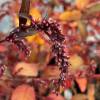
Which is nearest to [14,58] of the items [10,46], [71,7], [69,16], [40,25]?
[10,46]

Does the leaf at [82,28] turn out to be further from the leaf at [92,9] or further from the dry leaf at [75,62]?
the dry leaf at [75,62]

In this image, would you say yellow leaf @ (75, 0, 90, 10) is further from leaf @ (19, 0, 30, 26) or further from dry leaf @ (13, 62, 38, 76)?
leaf @ (19, 0, 30, 26)

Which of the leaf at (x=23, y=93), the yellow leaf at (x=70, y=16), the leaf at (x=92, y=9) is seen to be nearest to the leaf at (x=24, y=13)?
the leaf at (x=23, y=93)

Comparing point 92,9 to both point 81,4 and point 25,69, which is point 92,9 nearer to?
point 81,4

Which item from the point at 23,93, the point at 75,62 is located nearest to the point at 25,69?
the point at 23,93

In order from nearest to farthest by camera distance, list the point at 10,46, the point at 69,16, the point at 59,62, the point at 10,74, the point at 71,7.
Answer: the point at 59,62 < the point at 10,74 < the point at 10,46 < the point at 69,16 < the point at 71,7

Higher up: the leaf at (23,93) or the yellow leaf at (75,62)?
the yellow leaf at (75,62)

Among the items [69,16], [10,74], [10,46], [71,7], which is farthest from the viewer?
[71,7]

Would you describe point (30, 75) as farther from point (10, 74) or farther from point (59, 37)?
point (59, 37)
